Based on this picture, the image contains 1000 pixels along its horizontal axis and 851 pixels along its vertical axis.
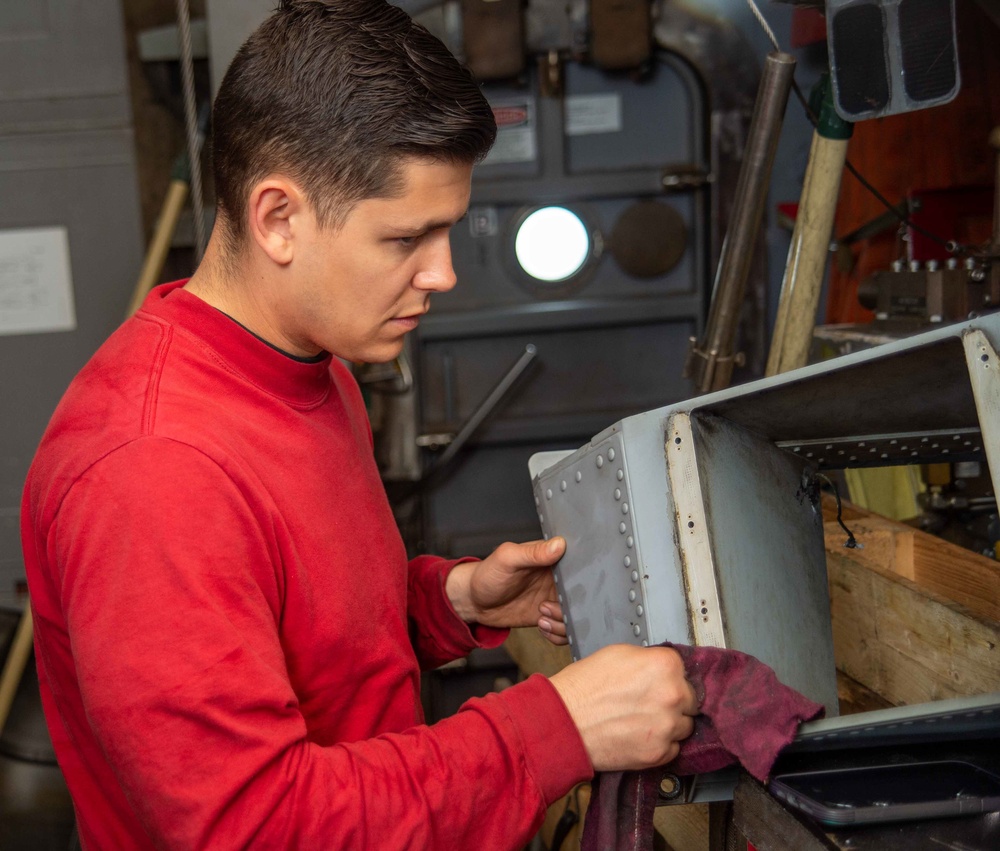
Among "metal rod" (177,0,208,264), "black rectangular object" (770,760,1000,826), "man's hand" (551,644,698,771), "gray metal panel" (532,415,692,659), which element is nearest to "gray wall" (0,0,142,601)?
"metal rod" (177,0,208,264)

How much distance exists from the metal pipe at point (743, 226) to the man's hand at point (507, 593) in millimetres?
503

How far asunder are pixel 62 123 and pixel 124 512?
1.87m

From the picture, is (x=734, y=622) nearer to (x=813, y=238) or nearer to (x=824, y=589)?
(x=824, y=589)

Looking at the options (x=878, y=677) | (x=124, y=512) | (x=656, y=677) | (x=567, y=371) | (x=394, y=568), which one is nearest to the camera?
(x=124, y=512)

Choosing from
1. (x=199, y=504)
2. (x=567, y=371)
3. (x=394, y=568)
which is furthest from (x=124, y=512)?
(x=567, y=371)

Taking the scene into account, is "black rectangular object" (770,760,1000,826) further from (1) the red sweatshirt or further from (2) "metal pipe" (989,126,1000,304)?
(2) "metal pipe" (989,126,1000,304)

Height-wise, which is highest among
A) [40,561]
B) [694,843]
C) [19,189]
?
[19,189]

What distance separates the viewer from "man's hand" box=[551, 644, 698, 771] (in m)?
0.92

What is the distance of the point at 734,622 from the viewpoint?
100 centimetres

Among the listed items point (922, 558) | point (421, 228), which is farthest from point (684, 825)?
point (421, 228)

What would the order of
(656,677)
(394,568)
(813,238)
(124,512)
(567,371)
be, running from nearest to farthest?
(124,512), (656,677), (394,568), (813,238), (567,371)

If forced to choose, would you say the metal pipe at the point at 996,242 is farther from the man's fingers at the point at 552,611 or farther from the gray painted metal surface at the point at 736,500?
the man's fingers at the point at 552,611

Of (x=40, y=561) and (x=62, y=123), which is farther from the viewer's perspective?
(x=62, y=123)

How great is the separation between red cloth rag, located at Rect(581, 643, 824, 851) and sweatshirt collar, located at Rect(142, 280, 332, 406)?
0.49 metres
